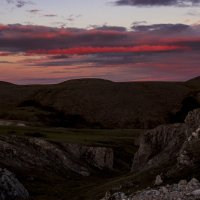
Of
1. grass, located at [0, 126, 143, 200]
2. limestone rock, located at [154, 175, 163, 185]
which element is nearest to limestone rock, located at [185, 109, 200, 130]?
grass, located at [0, 126, 143, 200]

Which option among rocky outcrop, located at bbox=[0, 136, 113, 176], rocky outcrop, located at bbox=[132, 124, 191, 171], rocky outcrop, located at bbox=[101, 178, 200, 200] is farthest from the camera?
rocky outcrop, located at bbox=[0, 136, 113, 176]

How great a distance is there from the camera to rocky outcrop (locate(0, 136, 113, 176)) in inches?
3976

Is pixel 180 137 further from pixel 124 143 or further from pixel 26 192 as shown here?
pixel 124 143

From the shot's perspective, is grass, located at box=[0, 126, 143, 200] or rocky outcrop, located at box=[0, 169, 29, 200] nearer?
grass, located at box=[0, 126, 143, 200]

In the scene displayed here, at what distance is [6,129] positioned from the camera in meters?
146

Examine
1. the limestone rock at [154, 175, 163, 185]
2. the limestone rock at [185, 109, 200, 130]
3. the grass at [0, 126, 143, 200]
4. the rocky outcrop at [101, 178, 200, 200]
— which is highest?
the limestone rock at [185, 109, 200, 130]

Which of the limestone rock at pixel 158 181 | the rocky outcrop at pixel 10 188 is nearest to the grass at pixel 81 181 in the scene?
the rocky outcrop at pixel 10 188

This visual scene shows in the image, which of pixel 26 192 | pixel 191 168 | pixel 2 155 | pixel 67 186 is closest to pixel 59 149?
pixel 2 155

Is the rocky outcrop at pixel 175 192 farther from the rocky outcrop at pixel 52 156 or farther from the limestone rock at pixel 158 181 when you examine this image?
the rocky outcrop at pixel 52 156

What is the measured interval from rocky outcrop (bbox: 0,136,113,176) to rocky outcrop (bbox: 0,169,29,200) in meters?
18.8

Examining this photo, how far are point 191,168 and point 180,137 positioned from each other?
31.2 meters

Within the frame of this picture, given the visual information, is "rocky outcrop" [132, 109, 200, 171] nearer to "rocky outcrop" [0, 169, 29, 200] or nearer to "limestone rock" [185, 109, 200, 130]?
"limestone rock" [185, 109, 200, 130]

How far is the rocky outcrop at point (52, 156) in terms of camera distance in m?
101

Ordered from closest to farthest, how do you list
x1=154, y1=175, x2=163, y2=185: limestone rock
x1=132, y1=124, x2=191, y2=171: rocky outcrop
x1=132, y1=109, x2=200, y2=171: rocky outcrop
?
x1=154, y1=175, x2=163, y2=185: limestone rock < x1=132, y1=109, x2=200, y2=171: rocky outcrop < x1=132, y1=124, x2=191, y2=171: rocky outcrop
